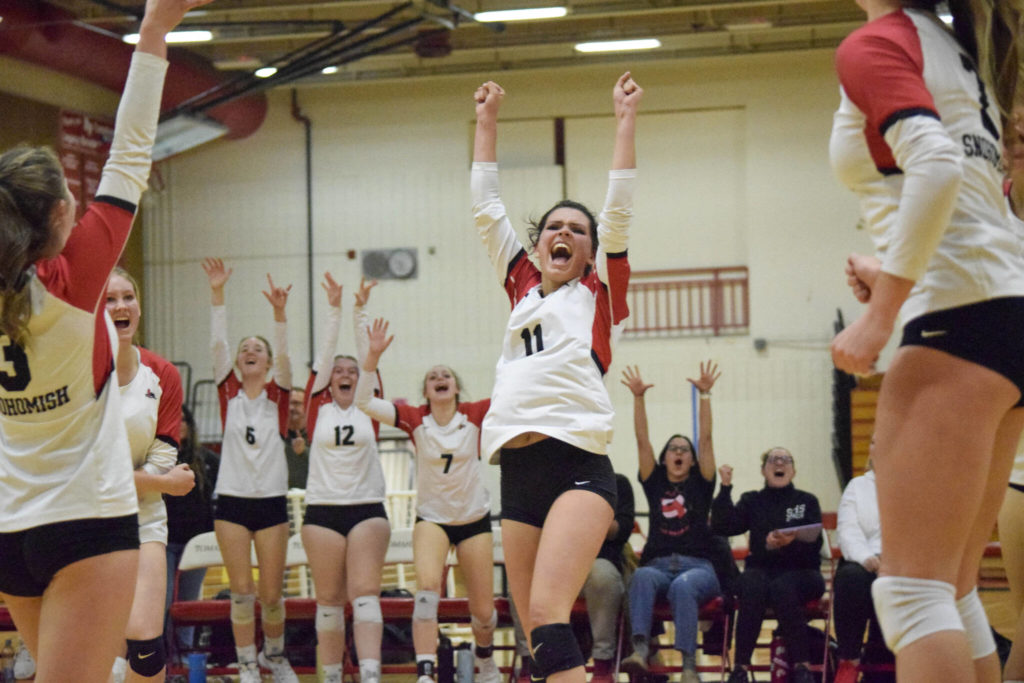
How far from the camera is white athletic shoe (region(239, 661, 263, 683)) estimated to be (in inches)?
248

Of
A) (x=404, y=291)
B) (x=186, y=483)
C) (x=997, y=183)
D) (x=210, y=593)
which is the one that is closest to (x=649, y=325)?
(x=404, y=291)

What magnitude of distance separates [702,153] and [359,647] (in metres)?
7.86

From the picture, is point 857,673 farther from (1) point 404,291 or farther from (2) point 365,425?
(1) point 404,291

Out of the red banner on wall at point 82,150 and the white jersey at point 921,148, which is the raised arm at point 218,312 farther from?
the red banner on wall at point 82,150

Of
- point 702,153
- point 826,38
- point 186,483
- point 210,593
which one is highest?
point 826,38

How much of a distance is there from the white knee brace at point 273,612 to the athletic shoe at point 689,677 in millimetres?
2348

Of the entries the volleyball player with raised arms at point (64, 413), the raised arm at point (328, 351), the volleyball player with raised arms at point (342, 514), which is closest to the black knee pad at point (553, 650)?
the volleyball player with raised arms at point (64, 413)

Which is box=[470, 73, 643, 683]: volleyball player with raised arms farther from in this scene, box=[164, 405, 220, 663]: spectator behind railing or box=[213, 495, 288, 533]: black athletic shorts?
box=[164, 405, 220, 663]: spectator behind railing

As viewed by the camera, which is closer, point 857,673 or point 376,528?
point 857,673

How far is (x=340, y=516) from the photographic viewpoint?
21.1 feet

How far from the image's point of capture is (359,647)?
6090mm

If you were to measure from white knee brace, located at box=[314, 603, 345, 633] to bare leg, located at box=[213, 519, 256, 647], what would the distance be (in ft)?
1.56

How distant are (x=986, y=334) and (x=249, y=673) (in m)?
5.33

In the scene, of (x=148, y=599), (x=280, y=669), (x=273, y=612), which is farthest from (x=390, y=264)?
(x=148, y=599)
